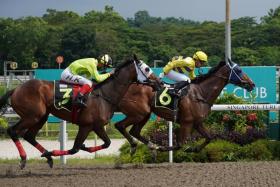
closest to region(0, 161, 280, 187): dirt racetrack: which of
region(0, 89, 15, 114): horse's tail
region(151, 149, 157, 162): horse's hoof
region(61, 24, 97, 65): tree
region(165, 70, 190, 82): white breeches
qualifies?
region(151, 149, 157, 162): horse's hoof

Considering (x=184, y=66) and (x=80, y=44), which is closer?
(x=184, y=66)

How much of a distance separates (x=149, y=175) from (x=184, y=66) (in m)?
2.77

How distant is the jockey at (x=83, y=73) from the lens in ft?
30.5

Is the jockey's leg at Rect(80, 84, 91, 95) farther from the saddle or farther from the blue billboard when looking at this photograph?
the blue billboard

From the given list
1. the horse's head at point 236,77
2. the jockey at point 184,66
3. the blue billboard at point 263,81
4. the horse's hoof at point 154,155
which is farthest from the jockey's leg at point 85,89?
the blue billboard at point 263,81

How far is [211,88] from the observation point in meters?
10.5

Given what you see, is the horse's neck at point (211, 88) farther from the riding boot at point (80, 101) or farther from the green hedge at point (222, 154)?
the riding boot at point (80, 101)

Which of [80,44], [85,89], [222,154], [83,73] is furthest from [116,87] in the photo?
[80,44]

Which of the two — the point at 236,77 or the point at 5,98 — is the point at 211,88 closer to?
Answer: the point at 236,77

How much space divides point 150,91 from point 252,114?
226cm

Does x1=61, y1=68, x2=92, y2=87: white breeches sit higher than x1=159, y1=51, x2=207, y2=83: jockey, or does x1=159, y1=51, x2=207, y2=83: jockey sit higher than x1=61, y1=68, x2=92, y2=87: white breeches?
x1=159, y1=51, x2=207, y2=83: jockey

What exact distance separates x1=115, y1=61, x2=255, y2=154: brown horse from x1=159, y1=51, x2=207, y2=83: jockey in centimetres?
27

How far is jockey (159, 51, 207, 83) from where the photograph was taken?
1077cm

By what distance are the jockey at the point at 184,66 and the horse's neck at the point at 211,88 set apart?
1.00 feet
